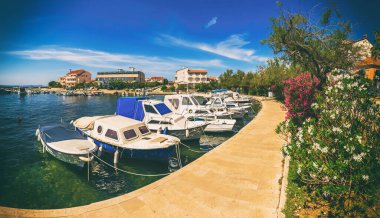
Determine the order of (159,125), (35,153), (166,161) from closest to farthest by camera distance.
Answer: (166,161)
(35,153)
(159,125)

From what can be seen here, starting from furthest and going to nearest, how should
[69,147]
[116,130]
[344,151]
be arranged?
1. [116,130]
2. [69,147]
3. [344,151]

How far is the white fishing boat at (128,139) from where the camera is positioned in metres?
12.6

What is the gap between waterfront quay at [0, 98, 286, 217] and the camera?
677 cm

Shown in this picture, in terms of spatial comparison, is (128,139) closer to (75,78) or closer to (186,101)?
(186,101)

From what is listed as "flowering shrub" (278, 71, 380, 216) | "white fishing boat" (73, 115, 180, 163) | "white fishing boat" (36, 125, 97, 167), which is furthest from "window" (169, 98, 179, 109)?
"flowering shrub" (278, 71, 380, 216)

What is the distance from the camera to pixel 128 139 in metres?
13.4

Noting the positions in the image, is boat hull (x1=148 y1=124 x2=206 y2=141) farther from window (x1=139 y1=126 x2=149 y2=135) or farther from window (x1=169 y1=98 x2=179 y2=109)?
window (x1=169 y1=98 x2=179 y2=109)

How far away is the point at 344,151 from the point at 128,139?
1180cm

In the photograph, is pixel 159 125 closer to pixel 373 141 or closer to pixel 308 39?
pixel 308 39

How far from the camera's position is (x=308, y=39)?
1272 centimetres

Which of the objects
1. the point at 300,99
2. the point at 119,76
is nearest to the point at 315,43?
the point at 300,99

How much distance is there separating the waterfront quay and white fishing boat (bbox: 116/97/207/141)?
6575 mm

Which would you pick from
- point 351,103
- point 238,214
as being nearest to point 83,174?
point 238,214

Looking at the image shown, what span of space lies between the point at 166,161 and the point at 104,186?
4250 mm
